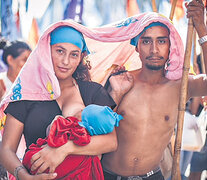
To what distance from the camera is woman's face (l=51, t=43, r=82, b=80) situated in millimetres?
2480

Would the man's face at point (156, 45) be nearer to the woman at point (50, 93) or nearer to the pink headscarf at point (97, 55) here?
the pink headscarf at point (97, 55)

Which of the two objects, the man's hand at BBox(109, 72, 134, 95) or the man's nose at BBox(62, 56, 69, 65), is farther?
the man's hand at BBox(109, 72, 134, 95)

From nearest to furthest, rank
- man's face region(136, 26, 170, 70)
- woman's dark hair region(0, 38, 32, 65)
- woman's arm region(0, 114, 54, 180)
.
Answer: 1. woman's arm region(0, 114, 54, 180)
2. man's face region(136, 26, 170, 70)
3. woman's dark hair region(0, 38, 32, 65)

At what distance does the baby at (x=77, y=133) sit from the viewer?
2.24 meters

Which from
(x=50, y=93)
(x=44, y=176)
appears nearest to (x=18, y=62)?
(x=50, y=93)

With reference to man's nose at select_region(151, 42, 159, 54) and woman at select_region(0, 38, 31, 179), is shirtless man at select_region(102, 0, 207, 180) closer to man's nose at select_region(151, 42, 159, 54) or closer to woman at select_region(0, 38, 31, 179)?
man's nose at select_region(151, 42, 159, 54)

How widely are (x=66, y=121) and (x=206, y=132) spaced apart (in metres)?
1.33

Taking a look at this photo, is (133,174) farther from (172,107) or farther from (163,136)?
(172,107)

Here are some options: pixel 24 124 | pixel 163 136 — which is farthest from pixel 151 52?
pixel 24 124

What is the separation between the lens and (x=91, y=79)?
2627 mm

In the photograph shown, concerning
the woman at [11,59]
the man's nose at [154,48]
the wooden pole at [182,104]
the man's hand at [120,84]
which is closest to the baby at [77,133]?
the man's hand at [120,84]

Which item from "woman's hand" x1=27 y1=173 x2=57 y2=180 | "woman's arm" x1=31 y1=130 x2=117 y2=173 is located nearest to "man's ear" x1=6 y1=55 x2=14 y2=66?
"woman's arm" x1=31 y1=130 x2=117 y2=173

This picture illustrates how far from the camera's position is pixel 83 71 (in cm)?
261

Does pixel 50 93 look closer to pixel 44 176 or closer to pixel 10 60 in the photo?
pixel 44 176
